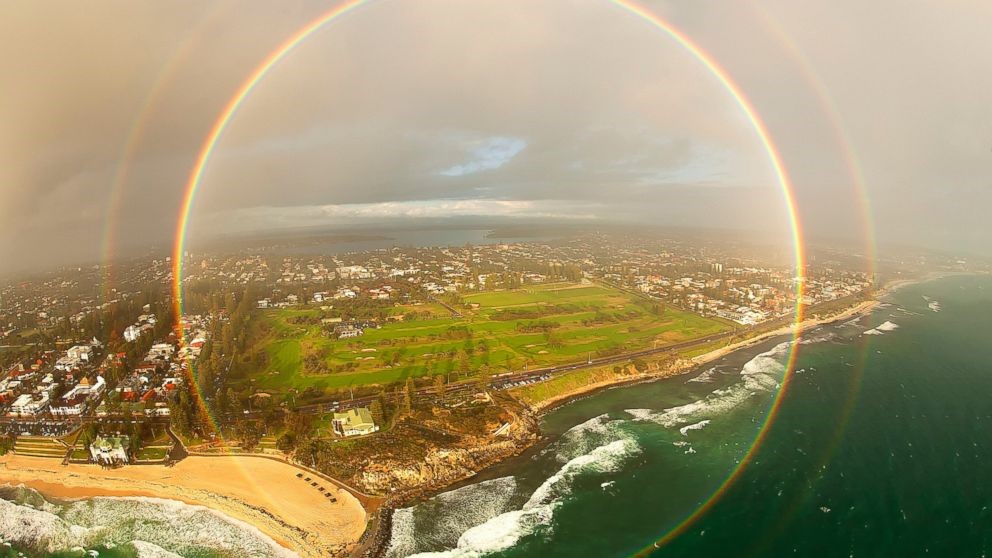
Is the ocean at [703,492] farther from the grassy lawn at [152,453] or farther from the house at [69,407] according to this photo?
the house at [69,407]

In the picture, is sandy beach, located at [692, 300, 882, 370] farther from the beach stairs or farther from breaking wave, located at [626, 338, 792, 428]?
the beach stairs

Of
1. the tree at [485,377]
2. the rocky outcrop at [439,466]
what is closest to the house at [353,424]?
the rocky outcrop at [439,466]

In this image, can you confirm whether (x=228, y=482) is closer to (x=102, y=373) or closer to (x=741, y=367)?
(x=102, y=373)

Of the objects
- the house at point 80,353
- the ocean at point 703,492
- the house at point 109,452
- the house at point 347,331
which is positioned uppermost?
the house at point 347,331

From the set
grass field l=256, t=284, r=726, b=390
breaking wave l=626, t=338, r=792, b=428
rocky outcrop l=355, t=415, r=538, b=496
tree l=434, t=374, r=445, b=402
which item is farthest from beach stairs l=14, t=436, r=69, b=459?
breaking wave l=626, t=338, r=792, b=428

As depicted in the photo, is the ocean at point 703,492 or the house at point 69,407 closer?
the ocean at point 703,492
